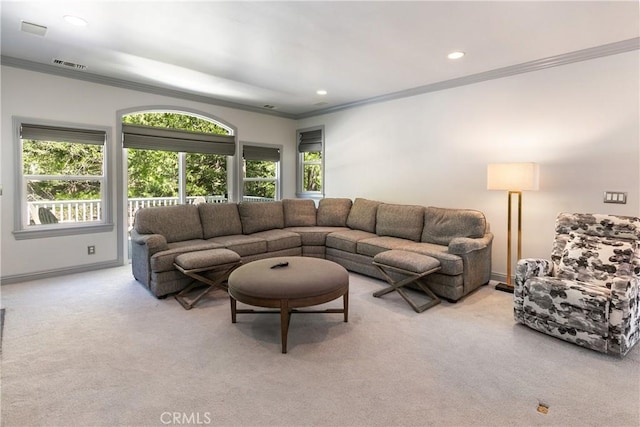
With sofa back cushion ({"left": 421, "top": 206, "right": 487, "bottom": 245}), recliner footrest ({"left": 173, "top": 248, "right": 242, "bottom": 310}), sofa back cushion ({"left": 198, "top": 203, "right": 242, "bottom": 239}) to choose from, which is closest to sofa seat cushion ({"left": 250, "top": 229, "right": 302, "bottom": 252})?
sofa back cushion ({"left": 198, "top": 203, "right": 242, "bottom": 239})

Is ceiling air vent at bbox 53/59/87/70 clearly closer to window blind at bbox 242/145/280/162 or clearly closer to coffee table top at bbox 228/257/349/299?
window blind at bbox 242/145/280/162

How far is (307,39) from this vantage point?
10.2ft

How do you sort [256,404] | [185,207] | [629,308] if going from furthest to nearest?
[185,207] < [629,308] < [256,404]

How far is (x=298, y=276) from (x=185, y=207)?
2.40m

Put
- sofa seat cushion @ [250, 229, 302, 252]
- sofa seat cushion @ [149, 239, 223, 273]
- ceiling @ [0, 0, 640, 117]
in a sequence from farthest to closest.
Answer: sofa seat cushion @ [250, 229, 302, 252], sofa seat cushion @ [149, 239, 223, 273], ceiling @ [0, 0, 640, 117]

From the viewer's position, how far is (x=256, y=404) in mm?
1842

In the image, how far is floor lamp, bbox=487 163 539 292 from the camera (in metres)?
3.47

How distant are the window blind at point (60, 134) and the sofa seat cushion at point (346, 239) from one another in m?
3.41

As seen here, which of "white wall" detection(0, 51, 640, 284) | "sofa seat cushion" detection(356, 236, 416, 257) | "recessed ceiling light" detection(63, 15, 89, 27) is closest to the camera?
"recessed ceiling light" detection(63, 15, 89, 27)

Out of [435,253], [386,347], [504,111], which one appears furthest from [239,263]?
[504,111]

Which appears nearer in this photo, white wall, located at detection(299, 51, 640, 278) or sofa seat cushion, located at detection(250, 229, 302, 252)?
white wall, located at detection(299, 51, 640, 278)

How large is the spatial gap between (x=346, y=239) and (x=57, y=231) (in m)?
3.70

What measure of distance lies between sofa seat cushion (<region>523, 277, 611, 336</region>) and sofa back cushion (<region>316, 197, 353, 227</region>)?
2987 mm

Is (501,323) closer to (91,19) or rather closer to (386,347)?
(386,347)
